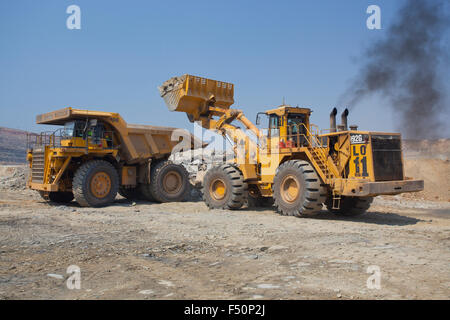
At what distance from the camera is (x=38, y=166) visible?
1220 centimetres

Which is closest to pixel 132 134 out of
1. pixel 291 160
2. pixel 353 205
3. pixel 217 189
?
pixel 217 189

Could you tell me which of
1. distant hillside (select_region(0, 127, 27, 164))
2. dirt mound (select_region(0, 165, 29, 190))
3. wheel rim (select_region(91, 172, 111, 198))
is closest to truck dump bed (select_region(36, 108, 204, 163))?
wheel rim (select_region(91, 172, 111, 198))

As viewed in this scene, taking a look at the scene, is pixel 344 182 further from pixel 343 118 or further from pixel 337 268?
pixel 337 268

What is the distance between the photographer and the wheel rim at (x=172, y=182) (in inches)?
554

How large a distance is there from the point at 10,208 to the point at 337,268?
370 inches

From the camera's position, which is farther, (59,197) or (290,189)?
(59,197)

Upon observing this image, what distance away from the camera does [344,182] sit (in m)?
8.88

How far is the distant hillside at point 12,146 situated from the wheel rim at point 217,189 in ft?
110

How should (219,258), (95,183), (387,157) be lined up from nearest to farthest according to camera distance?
(219,258) → (387,157) → (95,183)

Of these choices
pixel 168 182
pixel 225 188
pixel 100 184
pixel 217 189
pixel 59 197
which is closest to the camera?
pixel 225 188

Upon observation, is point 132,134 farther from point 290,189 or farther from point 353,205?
point 353,205

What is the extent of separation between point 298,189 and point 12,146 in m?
52.4

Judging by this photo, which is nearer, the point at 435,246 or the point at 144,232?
the point at 435,246
